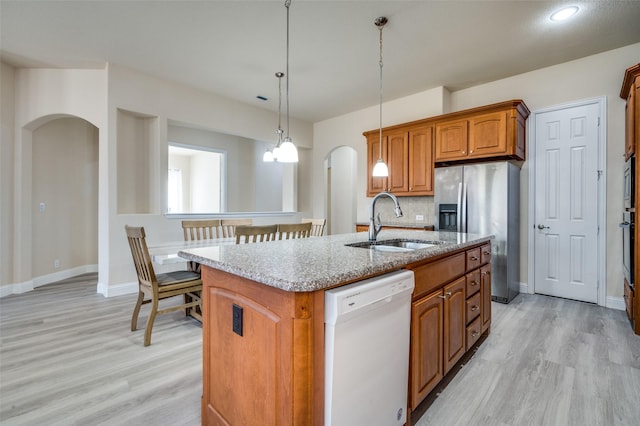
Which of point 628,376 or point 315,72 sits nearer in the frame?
point 628,376

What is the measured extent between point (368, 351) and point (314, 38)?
9.95 ft

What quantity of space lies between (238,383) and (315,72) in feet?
12.0

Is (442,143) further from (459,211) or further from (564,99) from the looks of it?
(564,99)

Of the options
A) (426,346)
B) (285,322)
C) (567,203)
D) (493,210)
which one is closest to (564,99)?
(567,203)

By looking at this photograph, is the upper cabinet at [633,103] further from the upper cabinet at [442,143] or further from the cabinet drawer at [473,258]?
the cabinet drawer at [473,258]

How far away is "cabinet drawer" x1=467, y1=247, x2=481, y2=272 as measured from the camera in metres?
2.08

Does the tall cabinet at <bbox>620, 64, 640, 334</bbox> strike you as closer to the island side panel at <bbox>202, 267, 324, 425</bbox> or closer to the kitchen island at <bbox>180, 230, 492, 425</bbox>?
the kitchen island at <bbox>180, 230, 492, 425</bbox>

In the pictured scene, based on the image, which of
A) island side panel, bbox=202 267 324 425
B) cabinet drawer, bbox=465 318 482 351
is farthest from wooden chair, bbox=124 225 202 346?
cabinet drawer, bbox=465 318 482 351

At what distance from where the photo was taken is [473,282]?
214cm

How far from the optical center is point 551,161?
3625 millimetres

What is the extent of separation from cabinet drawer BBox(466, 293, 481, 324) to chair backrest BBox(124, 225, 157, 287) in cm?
243

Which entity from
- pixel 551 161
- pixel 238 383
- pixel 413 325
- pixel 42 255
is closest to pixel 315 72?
pixel 551 161

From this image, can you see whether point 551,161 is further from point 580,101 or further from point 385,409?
point 385,409

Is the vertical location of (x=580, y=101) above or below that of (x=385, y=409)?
above
